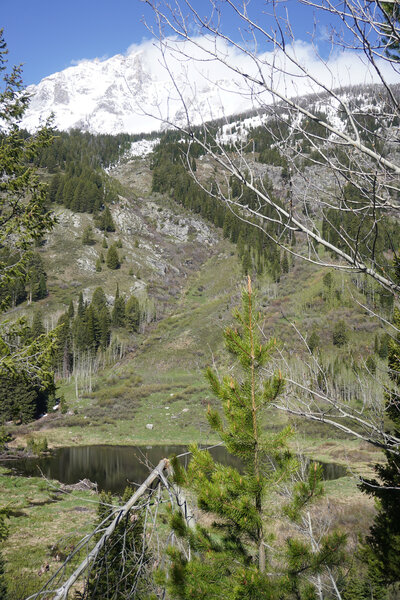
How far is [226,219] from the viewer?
4168 inches

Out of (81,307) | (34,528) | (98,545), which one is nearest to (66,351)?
(81,307)

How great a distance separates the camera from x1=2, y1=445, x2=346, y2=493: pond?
20906 millimetres

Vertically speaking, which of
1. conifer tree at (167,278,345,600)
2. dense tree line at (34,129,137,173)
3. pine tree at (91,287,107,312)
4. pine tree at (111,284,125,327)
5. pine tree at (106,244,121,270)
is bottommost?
pine tree at (111,284,125,327)

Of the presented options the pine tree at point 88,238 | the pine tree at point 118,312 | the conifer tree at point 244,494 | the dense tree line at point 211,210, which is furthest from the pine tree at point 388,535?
the pine tree at point 88,238

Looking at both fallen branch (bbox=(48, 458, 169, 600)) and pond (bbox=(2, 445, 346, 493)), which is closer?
fallen branch (bbox=(48, 458, 169, 600))

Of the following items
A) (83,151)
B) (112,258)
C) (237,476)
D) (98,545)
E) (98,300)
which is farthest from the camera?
(83,151)

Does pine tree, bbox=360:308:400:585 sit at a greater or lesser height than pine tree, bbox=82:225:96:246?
lesser

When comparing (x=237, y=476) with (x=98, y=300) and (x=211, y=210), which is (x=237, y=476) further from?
(x=211, y=210)

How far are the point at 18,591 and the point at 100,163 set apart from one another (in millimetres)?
137878

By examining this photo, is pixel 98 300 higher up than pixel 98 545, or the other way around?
pixel 98 545

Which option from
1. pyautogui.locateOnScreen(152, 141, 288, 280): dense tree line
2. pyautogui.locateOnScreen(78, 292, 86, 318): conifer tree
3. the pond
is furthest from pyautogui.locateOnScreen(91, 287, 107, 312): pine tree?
the pond

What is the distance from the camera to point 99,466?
2430cm

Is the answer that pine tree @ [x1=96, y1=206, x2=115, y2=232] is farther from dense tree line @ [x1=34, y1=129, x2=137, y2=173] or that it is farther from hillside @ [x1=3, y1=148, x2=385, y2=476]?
dense tree line @ [x1=34, y1=129, x2=137, y2=173]

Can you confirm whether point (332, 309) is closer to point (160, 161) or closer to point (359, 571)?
point (359, 571)
